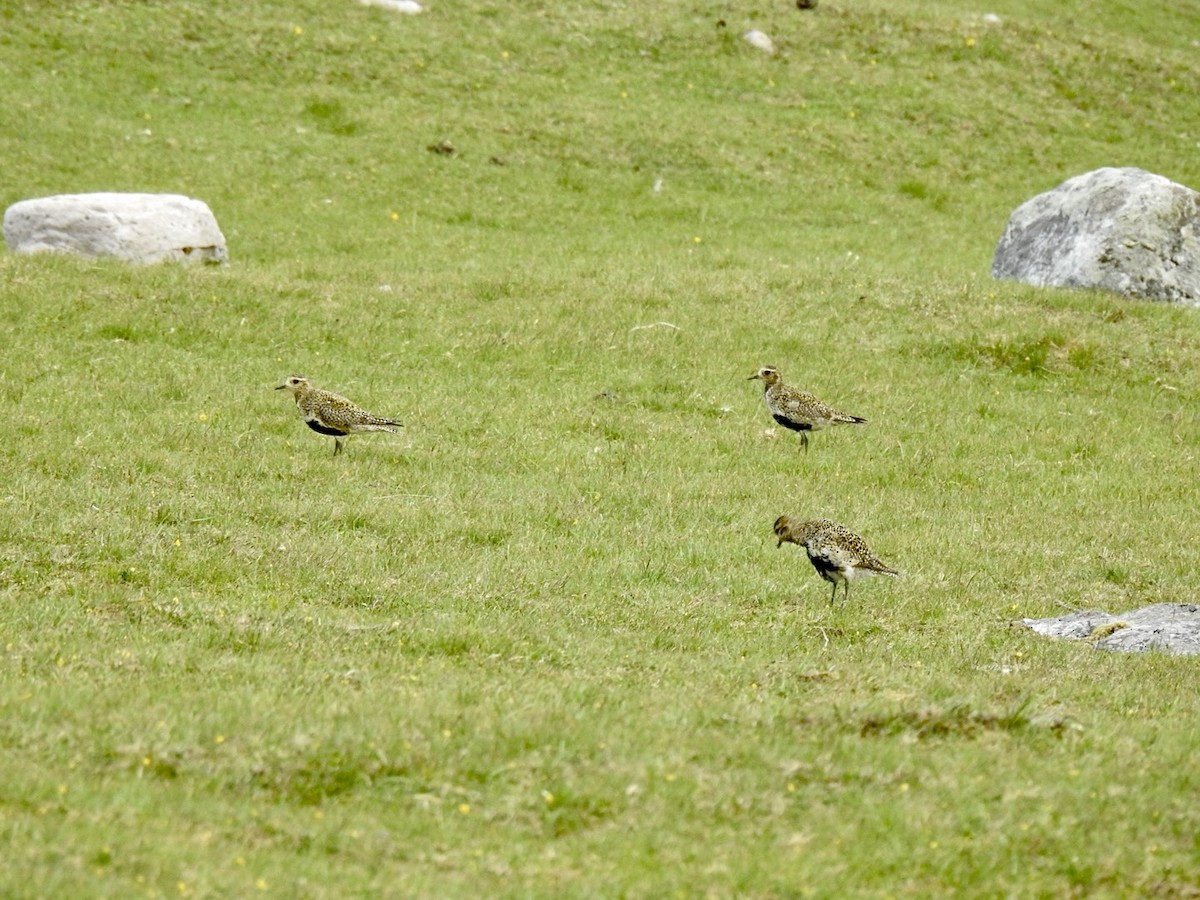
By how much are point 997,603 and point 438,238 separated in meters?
20.9

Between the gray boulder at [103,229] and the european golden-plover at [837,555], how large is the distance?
17.1m

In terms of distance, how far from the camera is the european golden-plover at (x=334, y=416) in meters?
18.9

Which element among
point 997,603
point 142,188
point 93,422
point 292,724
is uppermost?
point 292,724

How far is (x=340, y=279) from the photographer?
92.6ft

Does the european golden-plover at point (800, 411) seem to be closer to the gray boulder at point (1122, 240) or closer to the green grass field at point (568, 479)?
the green grass field at point (568, 479)

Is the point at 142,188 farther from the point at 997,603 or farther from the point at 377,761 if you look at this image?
the point at 377,761

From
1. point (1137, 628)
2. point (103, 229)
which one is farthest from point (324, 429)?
point (103, 229)

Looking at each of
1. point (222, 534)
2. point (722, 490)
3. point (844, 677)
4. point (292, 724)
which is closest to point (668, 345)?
point (722, 490)

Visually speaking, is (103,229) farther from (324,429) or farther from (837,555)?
(837,555)

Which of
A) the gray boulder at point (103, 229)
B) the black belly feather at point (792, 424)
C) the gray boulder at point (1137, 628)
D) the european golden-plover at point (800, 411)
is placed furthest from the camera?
the gray boulder at point (103, 229)

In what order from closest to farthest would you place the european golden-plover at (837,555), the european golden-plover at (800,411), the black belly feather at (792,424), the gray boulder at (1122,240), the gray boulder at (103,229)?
the european golden-plover at (837,555)
the european golden-plover at (800,411)
the black belly feather at (792,424)
the gray boulder at (103,229)
the gray boulder at (1122,240)

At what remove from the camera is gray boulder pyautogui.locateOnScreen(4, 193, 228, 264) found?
2788 cm

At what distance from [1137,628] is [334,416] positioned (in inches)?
388

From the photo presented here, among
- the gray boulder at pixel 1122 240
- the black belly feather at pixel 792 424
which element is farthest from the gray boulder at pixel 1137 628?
the gray boulder at pixel 1122 240
